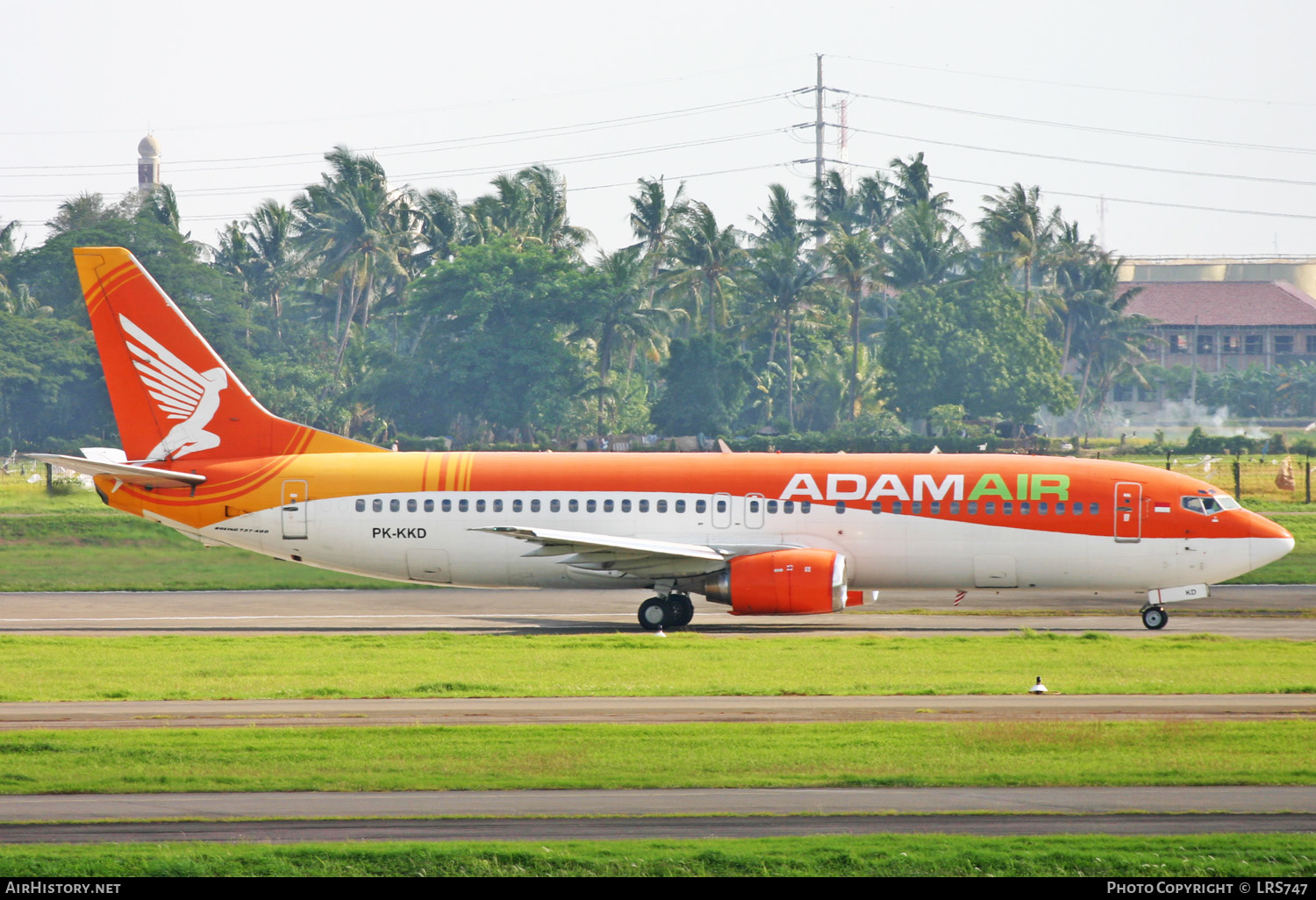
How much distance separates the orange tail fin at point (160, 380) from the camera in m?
37.1

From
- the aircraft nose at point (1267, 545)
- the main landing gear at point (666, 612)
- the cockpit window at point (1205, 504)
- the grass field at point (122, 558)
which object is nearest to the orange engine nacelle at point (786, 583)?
the main landing gear at point (666, 612)

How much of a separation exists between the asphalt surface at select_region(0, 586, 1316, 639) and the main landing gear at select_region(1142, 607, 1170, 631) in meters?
0.27

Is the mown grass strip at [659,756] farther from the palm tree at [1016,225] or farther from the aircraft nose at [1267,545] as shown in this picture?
the palm tree at [1016,225]

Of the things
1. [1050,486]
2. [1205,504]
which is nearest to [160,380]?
[1050,486]

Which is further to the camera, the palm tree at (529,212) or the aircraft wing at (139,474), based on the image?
the palm tree at (529,212)

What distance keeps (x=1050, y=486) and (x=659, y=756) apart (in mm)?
19534

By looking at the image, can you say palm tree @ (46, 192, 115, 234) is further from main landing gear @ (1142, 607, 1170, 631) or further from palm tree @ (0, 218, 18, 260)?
main landing gear @ (1142, 607, 1170, 631)

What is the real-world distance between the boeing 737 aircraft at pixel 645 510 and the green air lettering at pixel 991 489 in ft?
0.18

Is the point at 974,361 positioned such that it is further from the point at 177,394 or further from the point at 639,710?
the point at 639,710

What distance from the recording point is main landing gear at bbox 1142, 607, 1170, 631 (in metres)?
34.7

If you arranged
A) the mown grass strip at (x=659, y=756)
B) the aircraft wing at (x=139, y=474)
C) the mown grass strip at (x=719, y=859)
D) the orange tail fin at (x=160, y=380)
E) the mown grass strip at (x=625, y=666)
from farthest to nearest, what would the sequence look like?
the orange tail fin at (x=160, y=380) < the aircraft wing at (x=139, y=474) < the mown grass strip at (x=625, y=666) < the mown grass strip at (x=659, y=756) < the mown grass strip at (x=719, y=859)

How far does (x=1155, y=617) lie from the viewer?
34.9 m

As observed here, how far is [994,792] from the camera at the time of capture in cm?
1717
